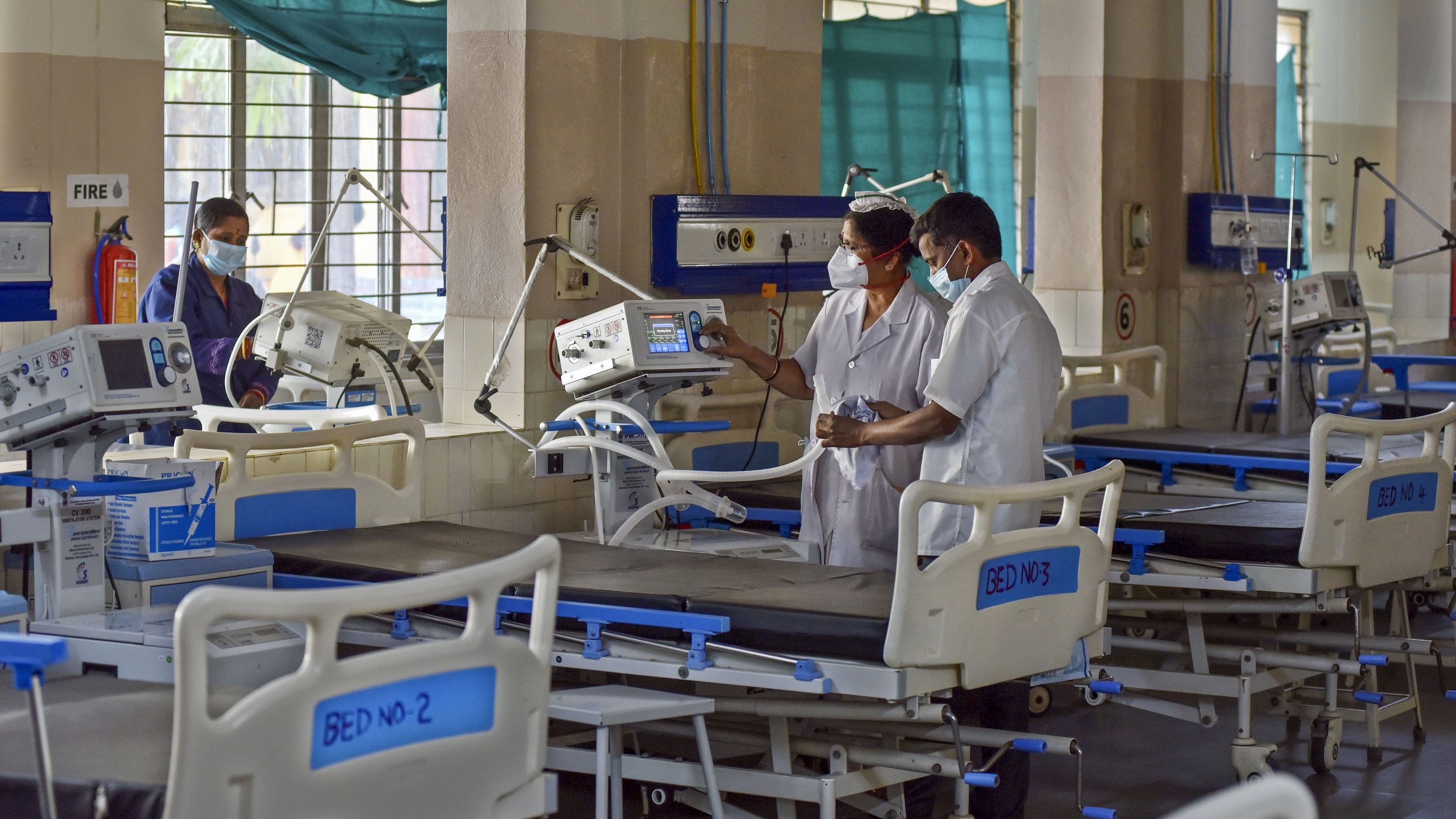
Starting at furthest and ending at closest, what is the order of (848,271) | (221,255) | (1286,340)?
1. (1286,340)
2. (221,255)
3. (848,271)

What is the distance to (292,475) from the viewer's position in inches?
159

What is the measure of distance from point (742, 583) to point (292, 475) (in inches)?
47.3

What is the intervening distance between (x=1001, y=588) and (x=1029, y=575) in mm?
89

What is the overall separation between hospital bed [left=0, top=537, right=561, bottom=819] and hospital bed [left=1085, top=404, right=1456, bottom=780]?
6.65ft

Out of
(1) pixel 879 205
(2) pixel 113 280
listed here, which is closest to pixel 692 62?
(1) pixel 879 205

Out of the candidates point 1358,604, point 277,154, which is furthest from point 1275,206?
point 277,154

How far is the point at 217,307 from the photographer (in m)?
4.95

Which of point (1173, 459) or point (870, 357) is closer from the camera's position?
point (870, 357)

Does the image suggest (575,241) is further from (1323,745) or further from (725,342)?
(1323,745)

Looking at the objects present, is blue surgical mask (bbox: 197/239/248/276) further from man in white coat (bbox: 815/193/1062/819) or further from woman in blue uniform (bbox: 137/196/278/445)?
man in white coat (bbox: 815/193/1062/819)

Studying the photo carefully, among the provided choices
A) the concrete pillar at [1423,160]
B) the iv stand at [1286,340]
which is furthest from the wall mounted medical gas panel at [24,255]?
the concrete pillar at [1423,160]

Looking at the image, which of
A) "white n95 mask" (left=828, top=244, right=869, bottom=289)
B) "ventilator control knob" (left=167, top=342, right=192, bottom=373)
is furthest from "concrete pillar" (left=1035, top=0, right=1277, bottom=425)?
"ventilator control knob" (left=167, top=342, right=192, bottom=373)

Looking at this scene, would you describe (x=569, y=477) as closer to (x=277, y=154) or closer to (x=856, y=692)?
(x=856, y=692)

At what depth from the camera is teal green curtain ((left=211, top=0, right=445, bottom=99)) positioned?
5848mm
